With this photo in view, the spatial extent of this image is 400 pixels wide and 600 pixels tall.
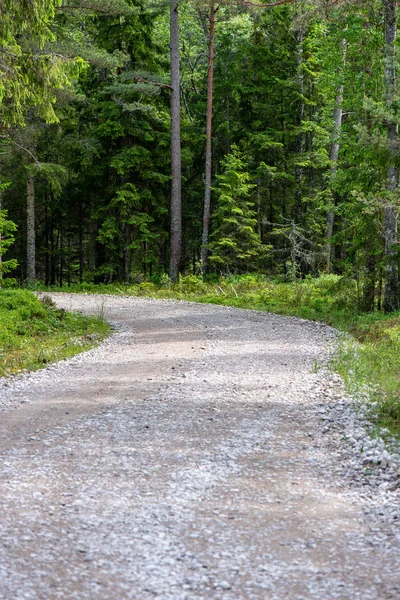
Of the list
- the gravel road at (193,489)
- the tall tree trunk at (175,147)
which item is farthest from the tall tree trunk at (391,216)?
the tall tree trunk at (175,147)

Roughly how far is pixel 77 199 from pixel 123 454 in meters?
26.5

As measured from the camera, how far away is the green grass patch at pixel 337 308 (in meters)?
8.30

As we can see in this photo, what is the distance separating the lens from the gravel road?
3.60 metres

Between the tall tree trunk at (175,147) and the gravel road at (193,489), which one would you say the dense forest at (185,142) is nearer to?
the tall tree trunk at (175,147)

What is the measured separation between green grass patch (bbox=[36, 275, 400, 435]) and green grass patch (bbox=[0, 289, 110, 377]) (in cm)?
514

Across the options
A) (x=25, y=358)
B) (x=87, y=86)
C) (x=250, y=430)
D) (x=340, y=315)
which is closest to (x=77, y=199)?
(x=87, y=86)

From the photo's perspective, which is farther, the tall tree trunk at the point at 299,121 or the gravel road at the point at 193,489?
the tall tree trunk at the point at 299,121

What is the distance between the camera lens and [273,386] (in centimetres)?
881

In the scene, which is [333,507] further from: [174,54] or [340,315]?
[174,54]

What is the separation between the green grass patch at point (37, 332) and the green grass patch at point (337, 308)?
5137 millimetres

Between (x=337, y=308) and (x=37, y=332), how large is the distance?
895 centimetres

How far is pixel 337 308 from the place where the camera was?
59.4 ft

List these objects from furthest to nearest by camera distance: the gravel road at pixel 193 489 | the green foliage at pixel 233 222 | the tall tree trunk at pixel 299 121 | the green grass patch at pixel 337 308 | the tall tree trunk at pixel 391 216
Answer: the tall tree trunk at pixel 299 121, the green foliage at pixel 233 222, the tall tree trunk at pixel 391 216, the green grass patch at pixel 337 308, the gravel road at pixel 193 489

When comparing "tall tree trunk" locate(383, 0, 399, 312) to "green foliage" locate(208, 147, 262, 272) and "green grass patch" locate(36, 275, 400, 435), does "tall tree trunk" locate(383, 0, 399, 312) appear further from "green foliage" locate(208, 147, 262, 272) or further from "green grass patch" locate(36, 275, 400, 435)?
"green foliage" locate(208, 147, 262, 272)
